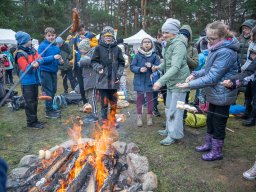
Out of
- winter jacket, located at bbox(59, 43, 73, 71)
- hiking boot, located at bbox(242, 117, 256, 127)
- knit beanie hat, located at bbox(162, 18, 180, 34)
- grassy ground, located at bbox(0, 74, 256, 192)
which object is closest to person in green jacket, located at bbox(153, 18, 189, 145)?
knit beanie hat, located at bbox(162, 18, 180, 34)

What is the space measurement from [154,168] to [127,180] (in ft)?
2.24

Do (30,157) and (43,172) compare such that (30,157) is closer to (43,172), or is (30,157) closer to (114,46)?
(43,172)

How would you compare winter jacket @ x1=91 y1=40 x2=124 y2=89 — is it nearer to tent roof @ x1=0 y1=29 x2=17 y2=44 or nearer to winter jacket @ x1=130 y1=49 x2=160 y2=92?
winter jacket @ x1=130 y1=49 x2=160 y2=92

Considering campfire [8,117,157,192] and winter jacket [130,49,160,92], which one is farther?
winter jacket [130,49,160,92]

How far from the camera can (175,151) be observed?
4.98 meters

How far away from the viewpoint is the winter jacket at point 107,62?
5742 mm

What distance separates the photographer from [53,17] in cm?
2770

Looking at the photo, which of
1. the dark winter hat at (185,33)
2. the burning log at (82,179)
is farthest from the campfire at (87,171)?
the dark winter hat at (185,33)

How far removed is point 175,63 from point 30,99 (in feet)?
11.7

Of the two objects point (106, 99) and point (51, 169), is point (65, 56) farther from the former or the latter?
point (51, 169)

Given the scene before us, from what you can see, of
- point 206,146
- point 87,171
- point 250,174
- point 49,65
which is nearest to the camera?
point 87,171

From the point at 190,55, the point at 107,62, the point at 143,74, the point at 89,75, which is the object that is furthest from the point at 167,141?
the point at 89,75

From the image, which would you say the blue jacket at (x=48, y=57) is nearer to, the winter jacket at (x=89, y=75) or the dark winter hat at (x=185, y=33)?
the winter jacket at (x=89, y=75)

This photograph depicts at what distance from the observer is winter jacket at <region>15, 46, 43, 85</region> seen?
5.73 metres
